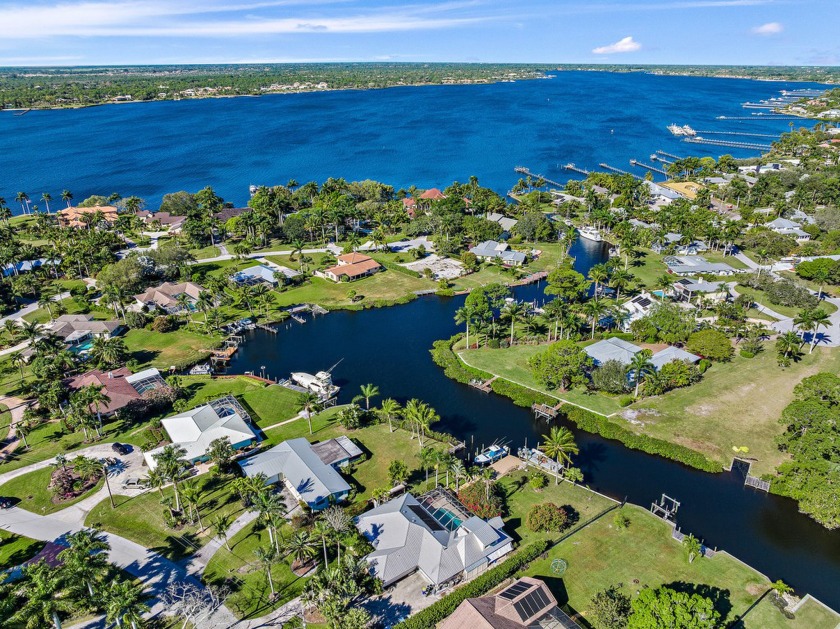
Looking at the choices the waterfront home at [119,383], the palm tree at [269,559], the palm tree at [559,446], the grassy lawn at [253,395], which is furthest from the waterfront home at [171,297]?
the palm tree at [559,446]

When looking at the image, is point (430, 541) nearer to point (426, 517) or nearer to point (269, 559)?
point (426, 517)

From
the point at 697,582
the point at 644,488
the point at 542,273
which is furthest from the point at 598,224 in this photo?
the point at 697,582

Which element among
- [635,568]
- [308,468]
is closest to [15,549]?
[308,468]

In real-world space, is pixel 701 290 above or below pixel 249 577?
above

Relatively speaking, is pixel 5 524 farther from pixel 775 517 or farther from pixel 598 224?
pixel 598 224

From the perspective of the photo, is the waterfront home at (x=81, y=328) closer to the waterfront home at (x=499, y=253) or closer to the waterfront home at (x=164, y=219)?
the waterfront home at (x=164, y=219)

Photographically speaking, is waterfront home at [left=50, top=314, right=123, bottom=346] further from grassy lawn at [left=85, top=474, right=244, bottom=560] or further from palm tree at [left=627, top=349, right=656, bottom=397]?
palm tree at [left=627, top=349, right=656, bottom=397]
